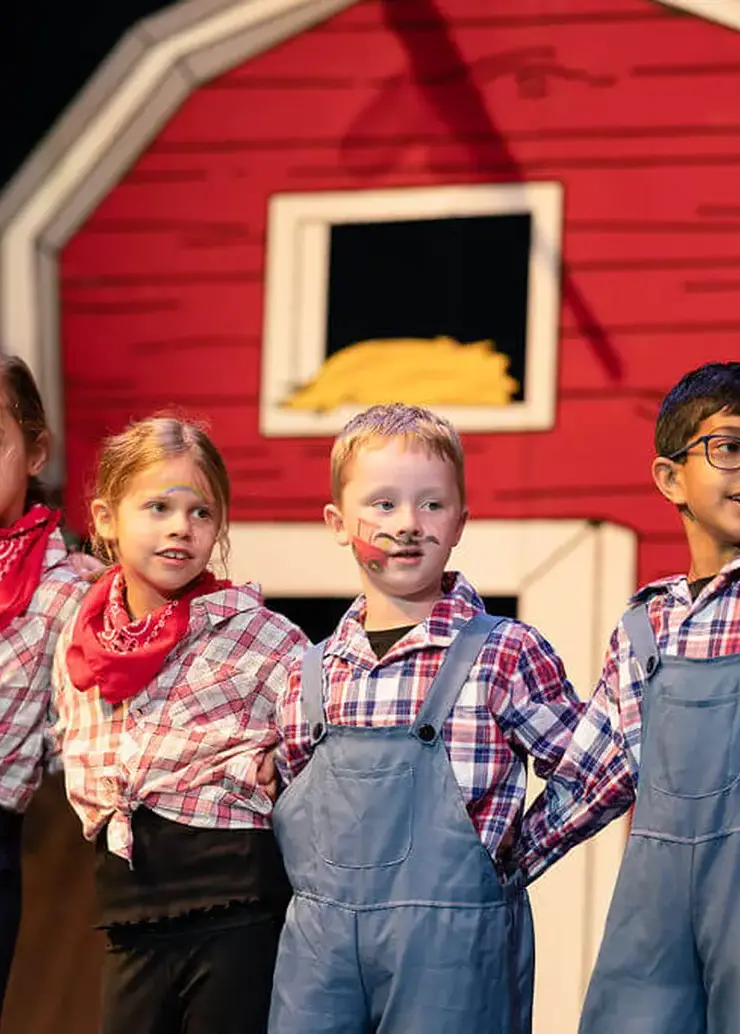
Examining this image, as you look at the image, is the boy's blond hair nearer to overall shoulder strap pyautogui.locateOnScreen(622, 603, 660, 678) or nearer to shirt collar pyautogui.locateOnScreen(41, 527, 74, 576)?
overall shoulder strap pyautogui.locateOnScreen(622, 603, 660, 678)

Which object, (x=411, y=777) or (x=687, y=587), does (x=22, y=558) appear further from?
(x=687, y=587)

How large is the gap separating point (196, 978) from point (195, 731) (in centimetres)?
38

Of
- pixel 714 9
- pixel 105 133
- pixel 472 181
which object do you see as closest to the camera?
pixel 714 9

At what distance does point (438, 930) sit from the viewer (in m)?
2.26

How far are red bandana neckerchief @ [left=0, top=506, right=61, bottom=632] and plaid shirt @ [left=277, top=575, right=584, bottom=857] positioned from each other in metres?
0.62

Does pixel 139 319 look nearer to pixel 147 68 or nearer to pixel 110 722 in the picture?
pixel 147 68

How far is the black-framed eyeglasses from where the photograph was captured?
7.68 feet

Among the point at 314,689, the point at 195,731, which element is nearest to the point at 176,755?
the point at 195,731

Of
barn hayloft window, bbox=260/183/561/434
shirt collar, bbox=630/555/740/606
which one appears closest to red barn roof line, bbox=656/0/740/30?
barn hayloft window, bbox=260/183/561/434

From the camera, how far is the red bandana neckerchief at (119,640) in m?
2.52

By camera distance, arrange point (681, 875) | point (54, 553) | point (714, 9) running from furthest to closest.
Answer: point (714, 9), point (54, 553), point (681, 875)

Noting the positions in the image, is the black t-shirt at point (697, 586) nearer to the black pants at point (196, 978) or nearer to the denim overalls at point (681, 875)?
the denim overalls at point (681, 875)

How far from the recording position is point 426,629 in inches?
94.4

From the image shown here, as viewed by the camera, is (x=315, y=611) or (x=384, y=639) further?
(x=315, y=611)
